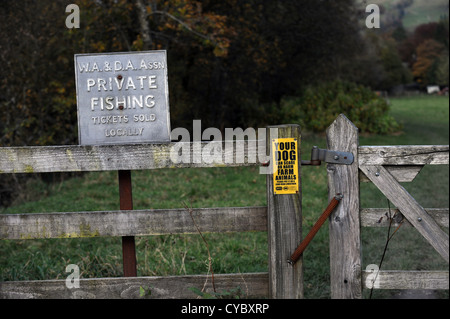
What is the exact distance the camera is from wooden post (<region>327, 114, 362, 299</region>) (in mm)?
3859

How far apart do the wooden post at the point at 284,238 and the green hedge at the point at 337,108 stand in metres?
18.5

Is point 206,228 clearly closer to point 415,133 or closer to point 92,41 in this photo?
point 92,41

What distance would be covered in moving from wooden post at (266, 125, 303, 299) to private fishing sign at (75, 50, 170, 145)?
91 cm

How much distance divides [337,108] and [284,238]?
66.1 ft

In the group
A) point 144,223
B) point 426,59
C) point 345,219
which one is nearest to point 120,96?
point 144,223

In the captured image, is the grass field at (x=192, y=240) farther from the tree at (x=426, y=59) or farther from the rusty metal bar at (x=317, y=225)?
the tree at (x=426, y=59)

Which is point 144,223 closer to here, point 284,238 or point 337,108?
point 284,238

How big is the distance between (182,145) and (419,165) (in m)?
1.65

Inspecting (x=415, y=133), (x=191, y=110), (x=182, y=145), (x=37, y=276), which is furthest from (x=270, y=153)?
(x=415, y=133)

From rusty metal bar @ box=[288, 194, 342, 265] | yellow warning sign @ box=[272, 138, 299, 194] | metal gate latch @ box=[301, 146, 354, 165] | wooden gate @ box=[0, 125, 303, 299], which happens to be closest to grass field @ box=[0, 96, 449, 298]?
wooden gate @ box=[0, 125, 303, 299]

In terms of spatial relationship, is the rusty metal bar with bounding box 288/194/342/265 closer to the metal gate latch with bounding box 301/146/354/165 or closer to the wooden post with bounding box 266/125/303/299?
the wooden post with bounding box 266/125/303/299

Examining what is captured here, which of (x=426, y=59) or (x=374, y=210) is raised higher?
(x=426, y=59)

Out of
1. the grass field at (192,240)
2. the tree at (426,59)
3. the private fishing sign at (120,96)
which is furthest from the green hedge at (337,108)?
the tree at (426,59)

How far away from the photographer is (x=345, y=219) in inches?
153
